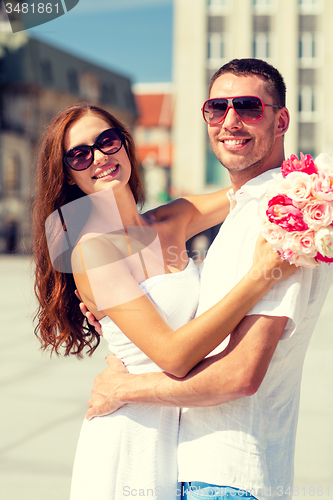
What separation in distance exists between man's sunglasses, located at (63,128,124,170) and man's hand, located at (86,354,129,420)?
86 cm

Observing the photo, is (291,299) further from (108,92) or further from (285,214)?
(108,92)

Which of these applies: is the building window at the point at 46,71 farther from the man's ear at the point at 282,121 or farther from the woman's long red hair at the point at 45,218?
the man's ear at the point at 282,121

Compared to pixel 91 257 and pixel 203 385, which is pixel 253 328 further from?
pixel 91 257

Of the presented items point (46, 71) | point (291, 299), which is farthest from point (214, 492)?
point (46, 71)

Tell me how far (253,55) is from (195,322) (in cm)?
3608

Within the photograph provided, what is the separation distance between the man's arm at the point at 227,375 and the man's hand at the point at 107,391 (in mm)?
126

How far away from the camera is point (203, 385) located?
1.75 metres

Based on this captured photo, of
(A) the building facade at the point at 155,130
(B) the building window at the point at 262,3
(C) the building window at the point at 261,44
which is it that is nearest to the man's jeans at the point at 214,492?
(C) the building window at the point at 261,44

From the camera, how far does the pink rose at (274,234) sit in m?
1.56

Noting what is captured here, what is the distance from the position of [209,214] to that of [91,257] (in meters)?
1.08

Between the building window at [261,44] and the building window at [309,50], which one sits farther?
the building window at [309,50]

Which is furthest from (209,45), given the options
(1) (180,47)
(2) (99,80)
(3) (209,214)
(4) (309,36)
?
(3) (209,214)

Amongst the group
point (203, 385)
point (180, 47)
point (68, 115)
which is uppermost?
point (180, 47)

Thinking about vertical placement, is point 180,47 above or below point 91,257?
above
